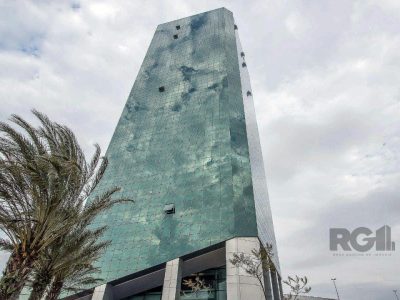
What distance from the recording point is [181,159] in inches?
1163

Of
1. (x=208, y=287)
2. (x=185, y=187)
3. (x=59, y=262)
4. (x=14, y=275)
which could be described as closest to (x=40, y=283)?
(x=59, y=262)

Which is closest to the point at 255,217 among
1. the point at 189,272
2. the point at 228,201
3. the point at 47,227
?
the point at 228,201

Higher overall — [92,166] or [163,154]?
[163,154]

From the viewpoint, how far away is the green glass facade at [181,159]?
23906mm

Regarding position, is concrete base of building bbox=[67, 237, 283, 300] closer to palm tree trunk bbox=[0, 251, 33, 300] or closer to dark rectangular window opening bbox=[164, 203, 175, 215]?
dark rectangular window opening bbox=[164, 203, 175, 215]

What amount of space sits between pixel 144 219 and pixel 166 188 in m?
3.48

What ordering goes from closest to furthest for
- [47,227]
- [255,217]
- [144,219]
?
[47,227]
[255,217]
[144,219]

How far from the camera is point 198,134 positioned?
101 ft

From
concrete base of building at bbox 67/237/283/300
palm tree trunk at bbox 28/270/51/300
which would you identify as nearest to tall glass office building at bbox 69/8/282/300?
concrete base of building at bbox 67/237/283/300

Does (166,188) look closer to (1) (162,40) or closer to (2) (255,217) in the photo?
(2) (255,217)

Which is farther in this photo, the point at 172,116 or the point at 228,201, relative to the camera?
the point at 172,116

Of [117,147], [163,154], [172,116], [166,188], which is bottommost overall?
[166,188]

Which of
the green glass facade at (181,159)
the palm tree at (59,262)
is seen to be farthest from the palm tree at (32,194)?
the green glass facade at (181,159)

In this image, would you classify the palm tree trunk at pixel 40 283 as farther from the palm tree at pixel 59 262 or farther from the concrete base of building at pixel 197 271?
the concrete base of building at pixel 197 271
